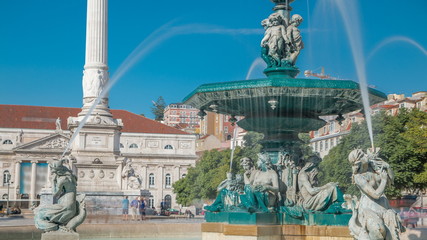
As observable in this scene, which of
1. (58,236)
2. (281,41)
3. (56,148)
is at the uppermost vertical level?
(56,148)

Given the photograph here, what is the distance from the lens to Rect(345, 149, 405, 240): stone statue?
9359mm

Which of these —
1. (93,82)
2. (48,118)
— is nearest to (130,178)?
(93,82)

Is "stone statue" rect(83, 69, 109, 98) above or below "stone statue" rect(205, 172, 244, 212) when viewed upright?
above

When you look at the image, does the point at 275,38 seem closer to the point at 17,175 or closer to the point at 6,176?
the point at 17,175

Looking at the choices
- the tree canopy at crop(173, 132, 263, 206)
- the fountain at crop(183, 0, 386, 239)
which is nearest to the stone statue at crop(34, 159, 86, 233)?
the fountain at crop(183, 0, 386, 239)

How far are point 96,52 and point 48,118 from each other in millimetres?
62272

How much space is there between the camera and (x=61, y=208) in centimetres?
1202

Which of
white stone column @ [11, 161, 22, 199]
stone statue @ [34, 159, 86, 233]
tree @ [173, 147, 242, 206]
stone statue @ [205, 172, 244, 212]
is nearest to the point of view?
stone statue @ [34, 159, 86, 233]

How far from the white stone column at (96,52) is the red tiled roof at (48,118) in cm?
5707

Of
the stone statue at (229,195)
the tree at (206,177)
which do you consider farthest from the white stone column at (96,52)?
the stone statue at (229,195)

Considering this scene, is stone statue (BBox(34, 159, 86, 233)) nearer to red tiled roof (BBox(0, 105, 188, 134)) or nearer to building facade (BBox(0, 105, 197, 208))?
building facade (BBox(0, 105, 197, 208))

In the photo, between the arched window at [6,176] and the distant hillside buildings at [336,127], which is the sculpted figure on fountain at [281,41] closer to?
the distant hillside buildings at [336,127]

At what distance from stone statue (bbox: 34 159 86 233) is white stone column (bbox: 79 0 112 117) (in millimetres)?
29283

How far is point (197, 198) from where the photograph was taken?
237 ft
